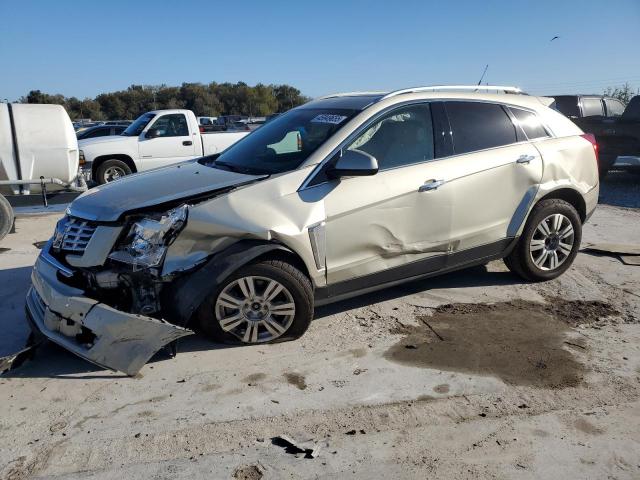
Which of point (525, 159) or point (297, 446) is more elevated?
point (525, 159)

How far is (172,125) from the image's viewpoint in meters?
12.6

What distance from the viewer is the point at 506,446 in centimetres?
288

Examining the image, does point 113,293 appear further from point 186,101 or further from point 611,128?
point 186,101

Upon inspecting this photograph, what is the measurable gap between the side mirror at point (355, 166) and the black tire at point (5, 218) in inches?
204

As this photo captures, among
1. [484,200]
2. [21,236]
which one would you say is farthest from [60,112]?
[484,200]

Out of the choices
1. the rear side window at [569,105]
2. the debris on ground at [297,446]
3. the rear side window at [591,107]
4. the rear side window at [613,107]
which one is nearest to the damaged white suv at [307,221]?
the debris on ground at [297,446]

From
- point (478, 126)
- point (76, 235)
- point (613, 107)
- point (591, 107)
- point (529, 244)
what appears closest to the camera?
point (76, 235)

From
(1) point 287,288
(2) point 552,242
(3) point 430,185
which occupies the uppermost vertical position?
(3) point 430,185

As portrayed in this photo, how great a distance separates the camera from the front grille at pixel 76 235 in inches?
147

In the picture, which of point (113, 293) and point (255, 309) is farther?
point (255, 309)

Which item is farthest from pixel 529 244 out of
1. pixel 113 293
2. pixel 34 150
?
pixel 34 150

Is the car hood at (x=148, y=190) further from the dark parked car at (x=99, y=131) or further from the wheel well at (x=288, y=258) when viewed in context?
the dark parked car at (x=99, y=131)

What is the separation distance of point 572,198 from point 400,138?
210 centimetres

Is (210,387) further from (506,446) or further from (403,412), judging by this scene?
(506,446)
